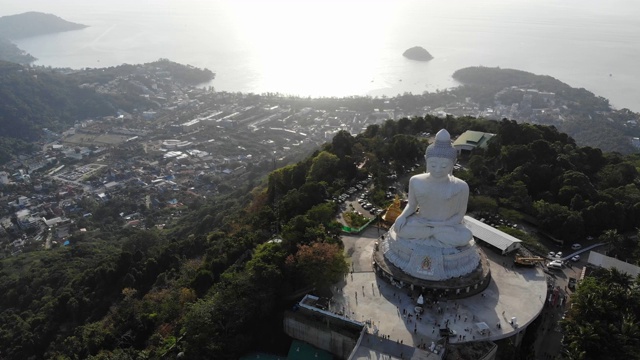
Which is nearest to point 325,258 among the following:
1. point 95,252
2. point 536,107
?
point 95,252

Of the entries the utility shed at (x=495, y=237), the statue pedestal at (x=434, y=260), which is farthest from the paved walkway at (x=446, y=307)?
the statue pedestal at (x=434, y=260)

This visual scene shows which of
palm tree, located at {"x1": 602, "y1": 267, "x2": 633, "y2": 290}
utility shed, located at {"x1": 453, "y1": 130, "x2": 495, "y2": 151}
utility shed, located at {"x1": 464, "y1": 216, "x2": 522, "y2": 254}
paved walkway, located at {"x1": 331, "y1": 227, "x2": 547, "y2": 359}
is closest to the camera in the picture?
paved walkway, located at {"x1": 331, "y1": 227, "x2": 547, "y2": 359}

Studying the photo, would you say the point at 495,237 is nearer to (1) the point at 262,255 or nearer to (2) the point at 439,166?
(2) the point at 439,166

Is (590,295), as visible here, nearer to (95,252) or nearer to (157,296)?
(157,296)

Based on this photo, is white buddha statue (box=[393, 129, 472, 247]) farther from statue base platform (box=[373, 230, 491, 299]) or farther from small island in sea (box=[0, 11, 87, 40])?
small island in sea (box=[0, 11, 87, 40])

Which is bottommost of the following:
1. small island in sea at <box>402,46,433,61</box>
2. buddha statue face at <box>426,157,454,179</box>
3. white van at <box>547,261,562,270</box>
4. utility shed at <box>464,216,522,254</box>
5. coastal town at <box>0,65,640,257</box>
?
→ coastal town at <box>0,65,640,257</box>

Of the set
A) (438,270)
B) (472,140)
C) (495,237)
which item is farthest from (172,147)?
(438,270)

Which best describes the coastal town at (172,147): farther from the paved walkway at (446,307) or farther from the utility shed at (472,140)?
the paved walkway at (446,307)

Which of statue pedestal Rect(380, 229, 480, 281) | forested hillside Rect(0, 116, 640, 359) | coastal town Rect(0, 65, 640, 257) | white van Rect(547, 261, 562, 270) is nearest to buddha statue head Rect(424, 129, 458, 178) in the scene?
statue pedestal Rect(380, 229, 480, 281)
